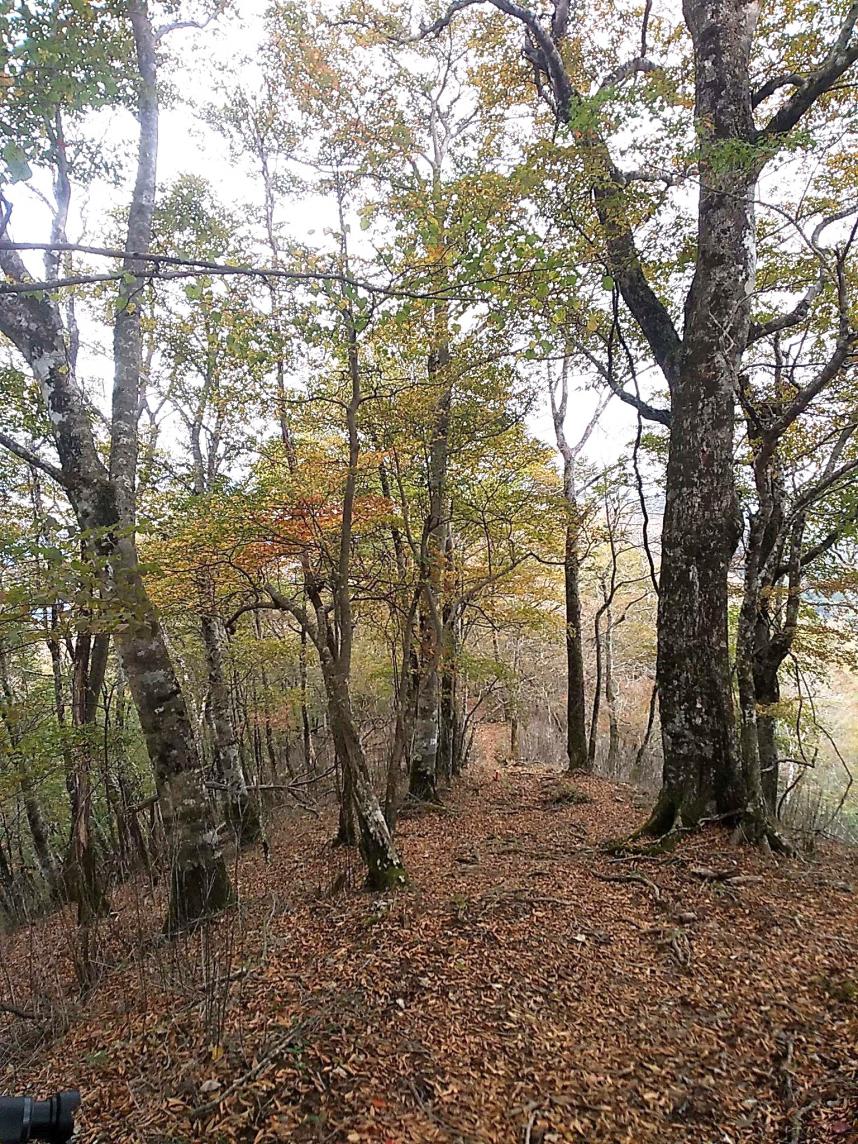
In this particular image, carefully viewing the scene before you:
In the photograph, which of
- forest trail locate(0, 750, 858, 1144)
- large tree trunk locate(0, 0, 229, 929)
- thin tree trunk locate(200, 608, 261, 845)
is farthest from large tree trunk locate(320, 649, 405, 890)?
thin tree trunk locate(200, 608, 261, 845)

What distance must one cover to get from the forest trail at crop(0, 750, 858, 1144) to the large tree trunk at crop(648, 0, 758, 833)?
728 millimetres

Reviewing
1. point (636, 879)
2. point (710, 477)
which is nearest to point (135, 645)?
point (636, 879)

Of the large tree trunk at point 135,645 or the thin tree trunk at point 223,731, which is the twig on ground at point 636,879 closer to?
the large tree trunk at point 135,645

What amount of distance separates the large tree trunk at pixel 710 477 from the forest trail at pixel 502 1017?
73 cm

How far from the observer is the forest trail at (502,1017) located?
7.54ft

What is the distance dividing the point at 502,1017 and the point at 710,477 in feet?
14.4

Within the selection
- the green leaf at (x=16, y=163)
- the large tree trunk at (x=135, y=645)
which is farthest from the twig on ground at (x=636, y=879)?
the green leaf at (x=16, y=163)

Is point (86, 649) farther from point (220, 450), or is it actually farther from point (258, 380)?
point (220, 450)

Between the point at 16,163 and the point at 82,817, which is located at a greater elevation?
the point at 16,163

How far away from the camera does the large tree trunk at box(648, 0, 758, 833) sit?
4879 millimetres

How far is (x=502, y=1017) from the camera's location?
9.51 feet

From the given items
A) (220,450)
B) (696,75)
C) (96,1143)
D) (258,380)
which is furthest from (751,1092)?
(220,450)

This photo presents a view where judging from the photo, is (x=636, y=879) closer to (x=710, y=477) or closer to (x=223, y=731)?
(x=710, y=477)

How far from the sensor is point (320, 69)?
8.27 m
